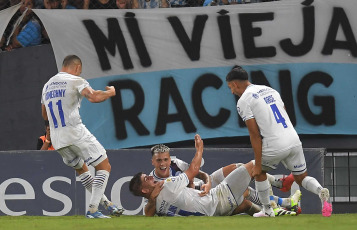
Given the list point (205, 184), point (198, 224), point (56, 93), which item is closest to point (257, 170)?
point (205, 184)

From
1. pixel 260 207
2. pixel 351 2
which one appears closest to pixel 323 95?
pixel 351 2

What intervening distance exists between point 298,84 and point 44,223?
5807 millimetres

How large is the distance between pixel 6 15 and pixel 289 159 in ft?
19.9

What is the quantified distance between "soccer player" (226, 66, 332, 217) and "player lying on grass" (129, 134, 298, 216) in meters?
0.42

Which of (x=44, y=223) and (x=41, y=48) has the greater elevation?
(x=41, y=48)

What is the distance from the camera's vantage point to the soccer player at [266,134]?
37.4ft

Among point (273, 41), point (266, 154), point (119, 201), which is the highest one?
point (273, 41)

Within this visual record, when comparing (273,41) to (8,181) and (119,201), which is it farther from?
(8,181)

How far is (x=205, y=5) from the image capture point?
16422mm

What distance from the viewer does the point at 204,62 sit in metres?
15.8

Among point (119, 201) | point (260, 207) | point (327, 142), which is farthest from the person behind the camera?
point (327, 142)

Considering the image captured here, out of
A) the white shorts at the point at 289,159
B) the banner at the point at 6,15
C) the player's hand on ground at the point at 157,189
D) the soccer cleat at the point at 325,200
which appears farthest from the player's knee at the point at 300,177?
the banner at the point at 6,15

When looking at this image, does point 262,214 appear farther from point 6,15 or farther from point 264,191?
point 6,15

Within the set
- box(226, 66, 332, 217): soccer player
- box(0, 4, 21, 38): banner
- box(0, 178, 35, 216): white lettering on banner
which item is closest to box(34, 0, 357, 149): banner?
box(0, 4, 21, 38): banner
